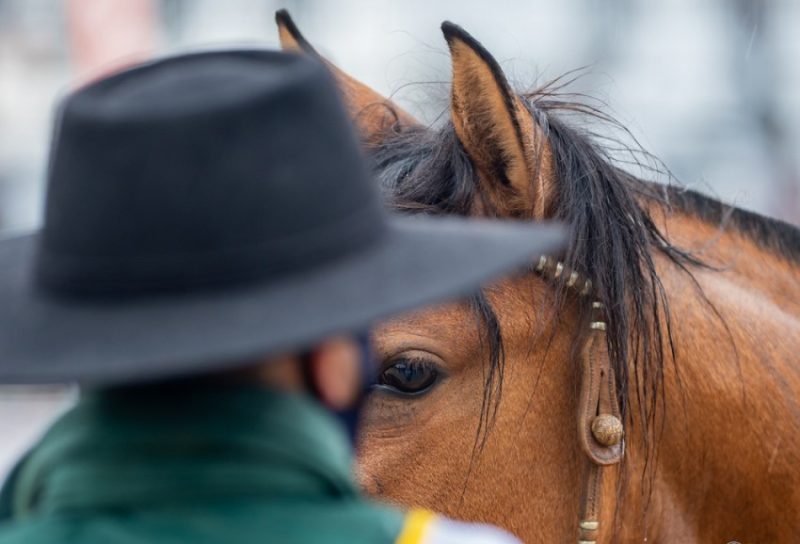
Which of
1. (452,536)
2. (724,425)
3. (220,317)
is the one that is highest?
(220,317)

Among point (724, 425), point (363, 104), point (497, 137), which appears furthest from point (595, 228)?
point (363, 104)

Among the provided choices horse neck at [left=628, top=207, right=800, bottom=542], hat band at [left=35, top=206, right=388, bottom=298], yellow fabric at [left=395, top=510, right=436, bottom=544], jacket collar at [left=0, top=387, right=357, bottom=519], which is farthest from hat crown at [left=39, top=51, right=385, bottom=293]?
horse neck at [left=628, top=207, right=800, bottom=542]

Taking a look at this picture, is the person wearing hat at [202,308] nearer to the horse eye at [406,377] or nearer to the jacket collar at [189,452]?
the jacket collar at [189,452]

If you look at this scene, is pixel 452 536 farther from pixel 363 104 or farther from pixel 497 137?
pixel 363 104

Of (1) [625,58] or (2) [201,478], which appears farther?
(1) [625,58]

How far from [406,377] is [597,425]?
402mm

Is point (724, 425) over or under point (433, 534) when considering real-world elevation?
under

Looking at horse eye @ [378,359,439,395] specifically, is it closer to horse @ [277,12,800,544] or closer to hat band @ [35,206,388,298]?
horse @ [277,12,800,544]

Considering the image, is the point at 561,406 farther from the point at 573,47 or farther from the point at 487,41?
the point at 573,47

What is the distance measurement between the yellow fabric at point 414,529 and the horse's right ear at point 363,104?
172 cm

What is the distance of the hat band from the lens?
3.44 feet

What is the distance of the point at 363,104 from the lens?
2900 mm

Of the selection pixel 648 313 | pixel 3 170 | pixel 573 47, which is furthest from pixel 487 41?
pixel 648 313

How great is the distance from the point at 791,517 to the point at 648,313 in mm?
558
